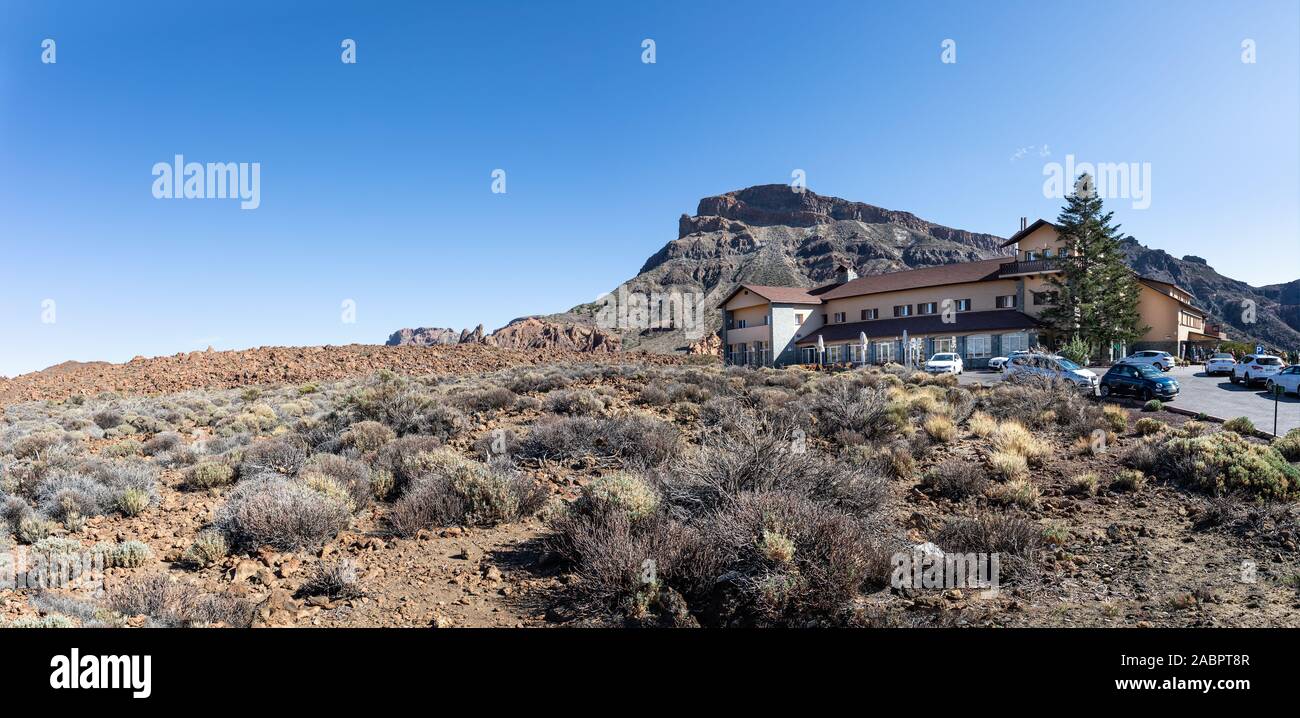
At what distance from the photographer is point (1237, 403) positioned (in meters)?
17.8

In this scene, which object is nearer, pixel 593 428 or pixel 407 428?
pixel 593 428

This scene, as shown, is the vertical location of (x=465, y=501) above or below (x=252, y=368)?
below

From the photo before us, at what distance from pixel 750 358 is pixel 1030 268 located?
20.1 meters

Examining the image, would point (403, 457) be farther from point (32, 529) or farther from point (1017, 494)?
point (1017, 494)

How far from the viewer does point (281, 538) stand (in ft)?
20.5

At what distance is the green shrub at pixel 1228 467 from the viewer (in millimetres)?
7246

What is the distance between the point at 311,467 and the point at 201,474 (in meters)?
2.02

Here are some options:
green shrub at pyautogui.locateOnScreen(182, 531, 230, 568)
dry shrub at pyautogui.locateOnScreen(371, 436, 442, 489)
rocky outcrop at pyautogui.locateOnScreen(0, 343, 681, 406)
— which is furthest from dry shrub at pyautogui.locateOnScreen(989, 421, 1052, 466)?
rocky outcrop at pyautogui.locateOnScreen(0, 343, 681, 406)

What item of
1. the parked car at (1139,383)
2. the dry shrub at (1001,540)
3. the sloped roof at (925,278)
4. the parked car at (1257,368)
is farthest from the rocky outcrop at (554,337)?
the dry shrub at (1001,540)

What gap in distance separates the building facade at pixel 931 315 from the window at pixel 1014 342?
6 cm

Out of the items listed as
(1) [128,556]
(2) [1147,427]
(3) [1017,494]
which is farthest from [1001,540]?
(2) [1147,427]

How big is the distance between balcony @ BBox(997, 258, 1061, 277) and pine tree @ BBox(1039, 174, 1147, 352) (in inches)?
20.4
